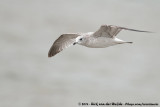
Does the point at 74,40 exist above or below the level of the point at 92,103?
above

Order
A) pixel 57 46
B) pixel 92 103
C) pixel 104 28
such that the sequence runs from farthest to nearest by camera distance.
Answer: pixel 92 103 → pixel 57 46 → pixel 104 28

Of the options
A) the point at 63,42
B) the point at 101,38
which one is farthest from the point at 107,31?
the point at 63,42

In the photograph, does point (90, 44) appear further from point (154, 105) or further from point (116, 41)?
point (154, 105)

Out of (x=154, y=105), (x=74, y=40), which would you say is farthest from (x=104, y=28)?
(x=154, y=105)

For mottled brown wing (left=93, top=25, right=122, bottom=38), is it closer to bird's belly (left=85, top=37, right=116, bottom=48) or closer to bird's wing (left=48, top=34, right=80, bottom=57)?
bird's belly (left=85, top=37, right=116, bottom=48)

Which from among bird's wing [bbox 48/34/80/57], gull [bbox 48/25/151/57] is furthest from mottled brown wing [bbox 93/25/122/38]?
bird's wing [bbox 48/34/80/57]

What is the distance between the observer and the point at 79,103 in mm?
8773

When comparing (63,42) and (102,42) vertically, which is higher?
(63,42)

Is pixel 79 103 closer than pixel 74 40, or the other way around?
pixel 74 40

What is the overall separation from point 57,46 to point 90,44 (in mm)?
646

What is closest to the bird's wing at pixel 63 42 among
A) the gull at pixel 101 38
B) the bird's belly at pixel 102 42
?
the gull at pixel 101 38

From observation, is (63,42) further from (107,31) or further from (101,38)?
(107,31)

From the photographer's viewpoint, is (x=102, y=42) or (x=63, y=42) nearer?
(x=102, y=42)

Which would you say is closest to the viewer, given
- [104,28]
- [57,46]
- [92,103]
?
[104,28]
